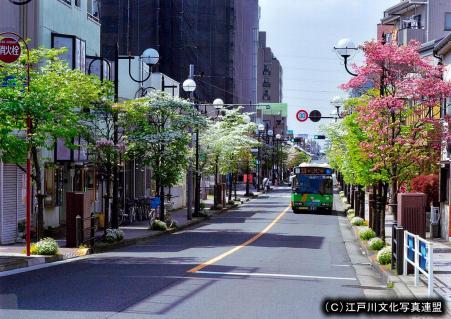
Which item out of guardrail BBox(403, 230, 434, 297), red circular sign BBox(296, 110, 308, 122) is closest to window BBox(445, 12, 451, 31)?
red circular sign BBox(296, 110, 308, 122)

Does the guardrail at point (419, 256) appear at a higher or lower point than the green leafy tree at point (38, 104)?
lower

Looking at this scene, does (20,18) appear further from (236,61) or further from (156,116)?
(236,61)

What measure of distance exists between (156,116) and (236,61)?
6226 centimetres

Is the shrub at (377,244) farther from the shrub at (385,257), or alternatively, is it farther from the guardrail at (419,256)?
the guardrail at (419,256)

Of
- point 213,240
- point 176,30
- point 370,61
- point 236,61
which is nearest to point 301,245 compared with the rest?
point 213,240

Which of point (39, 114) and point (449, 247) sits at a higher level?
point (39, 114)

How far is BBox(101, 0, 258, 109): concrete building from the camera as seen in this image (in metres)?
72.9

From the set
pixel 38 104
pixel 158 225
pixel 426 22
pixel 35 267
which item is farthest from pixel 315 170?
pixel 35 267

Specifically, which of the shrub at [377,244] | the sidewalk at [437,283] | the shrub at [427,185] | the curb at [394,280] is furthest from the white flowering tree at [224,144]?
the sidewalk at [437,283]

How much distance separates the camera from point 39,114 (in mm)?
18594

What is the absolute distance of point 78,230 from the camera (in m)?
21.9

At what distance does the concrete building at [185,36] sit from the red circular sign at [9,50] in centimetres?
4914

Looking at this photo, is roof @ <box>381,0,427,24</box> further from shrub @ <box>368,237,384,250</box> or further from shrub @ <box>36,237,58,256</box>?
shrub @ <box>36,237,58,256</box>

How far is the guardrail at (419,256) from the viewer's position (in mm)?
11516
